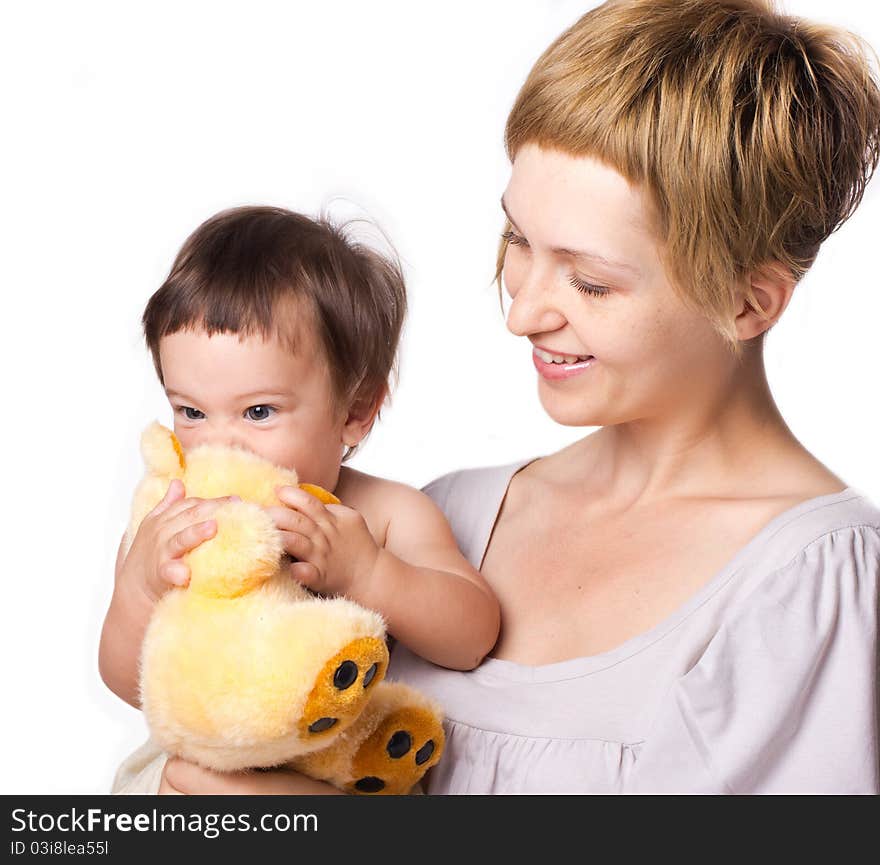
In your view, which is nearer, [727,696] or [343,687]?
[343,687]

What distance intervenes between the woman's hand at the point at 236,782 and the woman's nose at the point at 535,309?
690mm

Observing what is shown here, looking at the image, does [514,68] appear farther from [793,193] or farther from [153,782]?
[153,782]

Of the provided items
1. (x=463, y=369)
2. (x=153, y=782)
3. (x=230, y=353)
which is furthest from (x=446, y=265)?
(x=153, y=782)

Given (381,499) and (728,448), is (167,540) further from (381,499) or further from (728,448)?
(728,448)

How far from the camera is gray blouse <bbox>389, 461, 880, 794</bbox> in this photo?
6.08 ft

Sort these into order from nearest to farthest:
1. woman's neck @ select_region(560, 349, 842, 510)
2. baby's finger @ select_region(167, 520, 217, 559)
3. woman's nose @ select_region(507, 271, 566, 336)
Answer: baby's finger @ select_region(167, 520, 217, 559) < woman's nose @ select_region(507, 271, 566, 336) < woman's neck @ select_region(560, 349, 842, 510)

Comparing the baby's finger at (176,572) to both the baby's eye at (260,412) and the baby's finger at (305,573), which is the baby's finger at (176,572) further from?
the baby's eye at (260,412)

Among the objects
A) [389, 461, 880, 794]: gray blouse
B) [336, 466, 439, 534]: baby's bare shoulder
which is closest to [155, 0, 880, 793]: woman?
[389, 461, 880, 794]: gray blouse

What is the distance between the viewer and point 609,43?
196 centimetres

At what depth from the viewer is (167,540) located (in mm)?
1790

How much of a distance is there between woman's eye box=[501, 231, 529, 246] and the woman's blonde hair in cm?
15

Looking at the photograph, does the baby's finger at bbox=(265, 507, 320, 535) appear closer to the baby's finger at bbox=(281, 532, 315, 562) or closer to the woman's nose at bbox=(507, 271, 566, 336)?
the baby's finger at bbox=(281, 532, 315, 562)

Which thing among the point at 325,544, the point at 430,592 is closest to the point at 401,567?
the point at 430,592

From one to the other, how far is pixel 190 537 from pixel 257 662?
20cm
